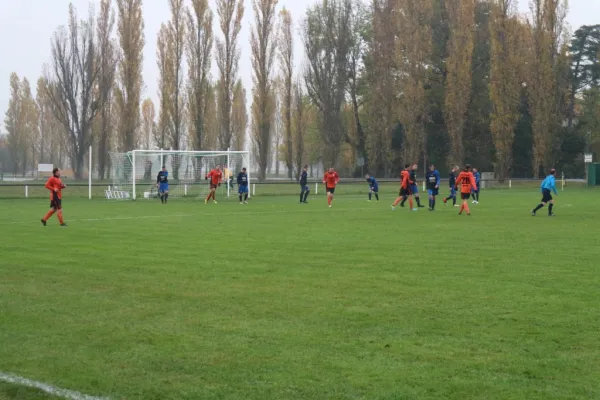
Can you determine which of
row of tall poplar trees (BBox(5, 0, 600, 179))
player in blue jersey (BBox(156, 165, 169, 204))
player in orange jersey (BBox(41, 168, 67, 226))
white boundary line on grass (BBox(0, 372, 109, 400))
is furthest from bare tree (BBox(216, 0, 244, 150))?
white boundary line on grass (BBox(0, 372, 109, 400))

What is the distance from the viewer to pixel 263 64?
59438 mm

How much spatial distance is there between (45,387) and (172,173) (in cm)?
3775

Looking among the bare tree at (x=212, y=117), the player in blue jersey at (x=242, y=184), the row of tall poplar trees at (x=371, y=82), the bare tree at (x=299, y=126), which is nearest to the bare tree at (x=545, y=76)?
the row of tall poplar trees at (x=371, y=82)

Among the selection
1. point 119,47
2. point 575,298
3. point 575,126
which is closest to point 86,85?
point 119,47

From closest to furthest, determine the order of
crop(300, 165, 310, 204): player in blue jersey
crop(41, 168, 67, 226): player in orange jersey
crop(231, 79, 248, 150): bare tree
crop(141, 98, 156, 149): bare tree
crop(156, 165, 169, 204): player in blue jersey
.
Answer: crop(41, 168, 67, 226): player in orange jersey
crop(300, 165, 310, 204): player in blue jersey
crop(156, 165, 169, 204): player in blue jersey
crop(231, 79, 248, 150): bare tree
crop(141, 98, 156, 149): bare tree

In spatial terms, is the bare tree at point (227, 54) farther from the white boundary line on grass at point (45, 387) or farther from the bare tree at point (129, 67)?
the white boundary line on grass at point (45, 387)

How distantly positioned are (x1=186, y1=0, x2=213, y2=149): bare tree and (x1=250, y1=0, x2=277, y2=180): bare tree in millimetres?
3994

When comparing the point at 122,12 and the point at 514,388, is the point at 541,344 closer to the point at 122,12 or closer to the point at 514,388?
the point at 514,388

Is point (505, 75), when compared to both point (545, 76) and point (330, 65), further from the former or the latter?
point (330, 65)

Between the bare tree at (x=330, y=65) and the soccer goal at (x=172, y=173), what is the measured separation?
1849 centimetres

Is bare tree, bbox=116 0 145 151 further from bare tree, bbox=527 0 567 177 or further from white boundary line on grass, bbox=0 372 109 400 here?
white boundary line on grass, bbox=0 372 109 400

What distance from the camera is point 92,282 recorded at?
9.95 metres

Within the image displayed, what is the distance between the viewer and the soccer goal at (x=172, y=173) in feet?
132

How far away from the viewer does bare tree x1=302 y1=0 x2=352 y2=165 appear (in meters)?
59.4
